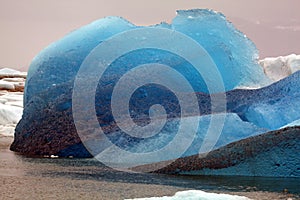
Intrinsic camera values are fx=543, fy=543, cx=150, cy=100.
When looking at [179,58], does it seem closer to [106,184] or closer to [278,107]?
→ [278,107]

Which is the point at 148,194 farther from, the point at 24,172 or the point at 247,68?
the point at 247,68

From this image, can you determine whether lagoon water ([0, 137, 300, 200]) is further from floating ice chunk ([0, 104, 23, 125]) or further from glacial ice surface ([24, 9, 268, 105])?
floating ice chunk ([0, 104, 23, 125])

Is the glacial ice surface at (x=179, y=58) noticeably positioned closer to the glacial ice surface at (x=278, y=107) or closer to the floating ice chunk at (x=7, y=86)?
the glacial ice surface at (x=278, y=107)

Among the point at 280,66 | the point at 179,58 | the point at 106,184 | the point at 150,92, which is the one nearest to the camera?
the point at 106,184

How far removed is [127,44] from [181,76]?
1190 millimetres

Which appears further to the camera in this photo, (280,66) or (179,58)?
(280,66)

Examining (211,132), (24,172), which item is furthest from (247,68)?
(24,172)

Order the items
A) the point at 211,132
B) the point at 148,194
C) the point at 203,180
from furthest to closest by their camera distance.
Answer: the point at 211,132 < the point at 203,180 < the point at 148,194

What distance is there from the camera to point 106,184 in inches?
217

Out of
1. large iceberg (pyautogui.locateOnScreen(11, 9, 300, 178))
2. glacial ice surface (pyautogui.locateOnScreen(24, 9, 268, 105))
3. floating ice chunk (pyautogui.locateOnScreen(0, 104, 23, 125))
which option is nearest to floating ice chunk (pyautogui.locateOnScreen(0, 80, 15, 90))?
floating ice chunk (pyautogui.locateOnScreen(0, 104, 23, 125))

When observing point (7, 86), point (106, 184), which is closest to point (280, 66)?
point (106, 184)

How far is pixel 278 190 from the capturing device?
543 centimetres

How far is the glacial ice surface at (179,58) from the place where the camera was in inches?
382

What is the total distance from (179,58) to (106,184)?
4.46 meters
